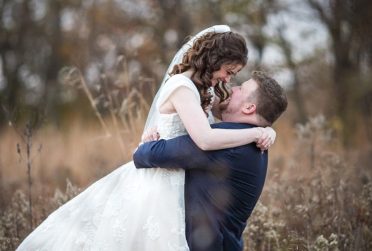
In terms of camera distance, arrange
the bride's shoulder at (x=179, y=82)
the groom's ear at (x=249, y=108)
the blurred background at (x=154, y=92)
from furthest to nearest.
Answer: the blurred background at (x=154, y=92), the groom's ear at (x=249, y=108), the bride's shoulder at (x=179, y=82)

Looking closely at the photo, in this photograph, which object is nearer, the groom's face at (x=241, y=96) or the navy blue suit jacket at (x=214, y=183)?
the navy blue suit jacket at (x=214, y=183)

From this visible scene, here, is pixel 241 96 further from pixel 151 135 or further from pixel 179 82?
pixel 151 135

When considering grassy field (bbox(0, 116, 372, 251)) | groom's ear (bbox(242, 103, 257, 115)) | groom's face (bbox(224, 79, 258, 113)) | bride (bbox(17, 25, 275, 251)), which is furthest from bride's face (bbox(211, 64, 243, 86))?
grassy field (bbox(0, 116, 372, 251))

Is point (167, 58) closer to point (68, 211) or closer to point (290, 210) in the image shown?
point (290, 210)

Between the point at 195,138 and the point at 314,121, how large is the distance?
343 cm

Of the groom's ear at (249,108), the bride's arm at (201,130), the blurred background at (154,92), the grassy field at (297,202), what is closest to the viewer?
the bride's arm at (201,130)

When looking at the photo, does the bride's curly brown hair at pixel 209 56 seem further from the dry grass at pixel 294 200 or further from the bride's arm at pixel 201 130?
the dry grass at pixel 294 200

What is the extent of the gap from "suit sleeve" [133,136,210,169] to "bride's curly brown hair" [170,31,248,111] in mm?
345

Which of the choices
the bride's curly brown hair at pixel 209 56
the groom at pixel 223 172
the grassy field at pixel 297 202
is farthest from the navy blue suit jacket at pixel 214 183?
the grassy field at pixel 297 202

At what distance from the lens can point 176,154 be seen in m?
3.16

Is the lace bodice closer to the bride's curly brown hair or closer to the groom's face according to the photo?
the bride's curly brown hair

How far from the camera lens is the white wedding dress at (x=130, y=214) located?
3.20m

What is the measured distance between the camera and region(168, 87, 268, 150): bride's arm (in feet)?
10.1

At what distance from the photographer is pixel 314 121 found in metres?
6.24
